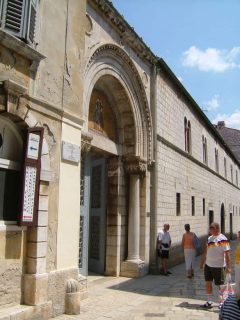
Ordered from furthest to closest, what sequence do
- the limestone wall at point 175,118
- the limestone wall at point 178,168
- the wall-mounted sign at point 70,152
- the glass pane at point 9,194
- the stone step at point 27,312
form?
1. the limestone wall at point 175,118
2. the limestone wall at point 178,168
3. the wall-mounted sign at point 70,152
4. the glass pane at point 9,194
5. the stone step at point 27,312

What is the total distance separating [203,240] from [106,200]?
8322 mm

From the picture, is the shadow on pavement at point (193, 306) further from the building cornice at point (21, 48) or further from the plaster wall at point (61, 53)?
the building cornice at point (21, 48)

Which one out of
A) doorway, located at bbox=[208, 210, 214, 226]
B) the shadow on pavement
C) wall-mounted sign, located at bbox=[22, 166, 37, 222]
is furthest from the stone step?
doorway, located at bbox=[208, 210, 214, 226]

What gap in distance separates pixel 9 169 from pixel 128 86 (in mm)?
5208

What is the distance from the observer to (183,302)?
673 cm

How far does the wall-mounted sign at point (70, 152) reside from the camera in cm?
595

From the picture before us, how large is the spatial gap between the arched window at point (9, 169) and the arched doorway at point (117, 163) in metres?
3.40

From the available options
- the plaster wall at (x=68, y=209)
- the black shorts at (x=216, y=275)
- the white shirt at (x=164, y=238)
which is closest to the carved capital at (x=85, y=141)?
the plaster wall at (x=68, y=209)

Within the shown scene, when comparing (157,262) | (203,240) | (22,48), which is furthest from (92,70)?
(203,240)

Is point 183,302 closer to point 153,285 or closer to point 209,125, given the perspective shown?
point 153,285

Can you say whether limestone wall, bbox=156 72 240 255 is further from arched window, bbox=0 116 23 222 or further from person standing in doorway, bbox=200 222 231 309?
arched window, bbox=0 116 23 222

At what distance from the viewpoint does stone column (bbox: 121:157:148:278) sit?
9.22 meters

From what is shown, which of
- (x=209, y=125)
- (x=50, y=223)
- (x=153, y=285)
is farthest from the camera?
(x=209, y=125)

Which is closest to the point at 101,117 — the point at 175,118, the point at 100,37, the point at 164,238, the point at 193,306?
the point at 100,37
